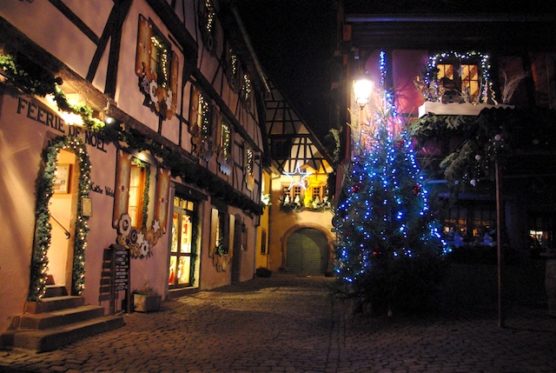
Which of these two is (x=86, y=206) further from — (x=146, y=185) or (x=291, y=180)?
(x=291, y=180)

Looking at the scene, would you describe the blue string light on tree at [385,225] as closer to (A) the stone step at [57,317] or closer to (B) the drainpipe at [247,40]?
(A) the stone step at [57,317]

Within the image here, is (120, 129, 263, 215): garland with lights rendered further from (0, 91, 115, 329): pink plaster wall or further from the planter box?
the planter box

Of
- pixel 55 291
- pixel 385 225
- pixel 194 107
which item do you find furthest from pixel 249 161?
pixel 55 291

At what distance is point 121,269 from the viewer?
8.91m

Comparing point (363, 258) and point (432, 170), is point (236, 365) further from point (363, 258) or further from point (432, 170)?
point (432, 170)

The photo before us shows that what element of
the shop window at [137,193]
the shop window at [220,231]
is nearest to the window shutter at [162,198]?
the shop window at [137,193]

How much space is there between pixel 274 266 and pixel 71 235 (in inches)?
823

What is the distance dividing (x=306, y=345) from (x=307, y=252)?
22.2 m

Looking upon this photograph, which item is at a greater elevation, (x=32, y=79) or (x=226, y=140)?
(x=226, y=140)

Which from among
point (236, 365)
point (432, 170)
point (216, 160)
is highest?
point (216, 160)

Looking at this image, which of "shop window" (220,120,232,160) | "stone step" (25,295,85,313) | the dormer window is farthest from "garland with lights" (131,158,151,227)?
the dormer window

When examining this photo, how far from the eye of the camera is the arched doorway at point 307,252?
93.7ft

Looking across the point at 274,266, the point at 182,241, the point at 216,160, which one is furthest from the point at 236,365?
the point at 274,266

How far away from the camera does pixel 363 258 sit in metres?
8.52
